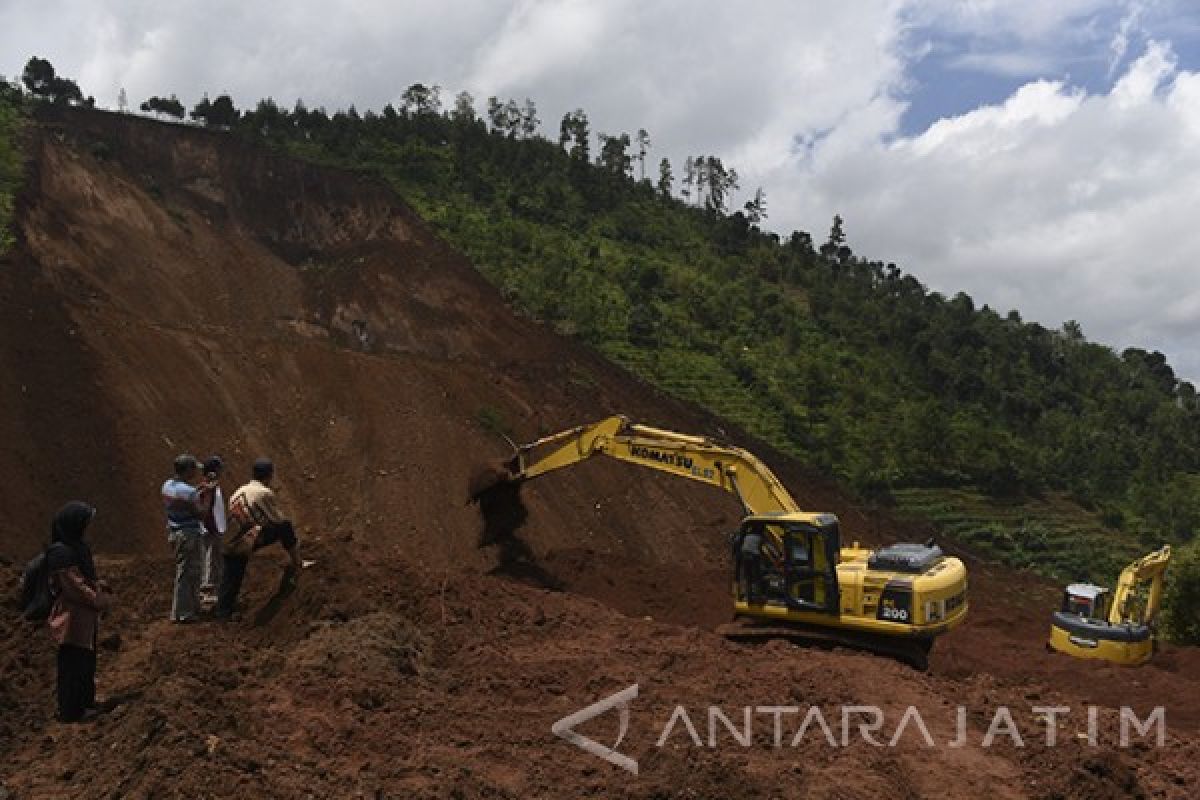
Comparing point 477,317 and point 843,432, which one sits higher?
point 477,317

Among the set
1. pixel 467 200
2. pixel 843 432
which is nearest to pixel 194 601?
pixel 843 432

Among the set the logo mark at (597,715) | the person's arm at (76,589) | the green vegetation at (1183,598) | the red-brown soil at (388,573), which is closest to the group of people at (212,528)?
the red-brown soil at (388,573)

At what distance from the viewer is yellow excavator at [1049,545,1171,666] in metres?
11.9

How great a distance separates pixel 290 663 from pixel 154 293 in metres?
23.3

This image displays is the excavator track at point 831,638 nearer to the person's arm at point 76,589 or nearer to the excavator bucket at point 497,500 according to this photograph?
the excavator bucket at point 497,500

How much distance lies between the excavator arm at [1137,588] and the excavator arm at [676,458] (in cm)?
459

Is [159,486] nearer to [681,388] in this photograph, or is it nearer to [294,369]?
[294,369]

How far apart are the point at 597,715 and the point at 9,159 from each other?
89.0 ft

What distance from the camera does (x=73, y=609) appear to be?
6102 mm

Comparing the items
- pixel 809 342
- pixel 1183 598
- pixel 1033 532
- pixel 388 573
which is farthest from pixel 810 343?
pixel 388 573

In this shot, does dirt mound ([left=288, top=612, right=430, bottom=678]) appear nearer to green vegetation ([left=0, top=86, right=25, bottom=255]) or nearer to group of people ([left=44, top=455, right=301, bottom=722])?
group of people ([left=44, top=455, right=301, bottom=722])

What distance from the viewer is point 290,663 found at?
7.13 m

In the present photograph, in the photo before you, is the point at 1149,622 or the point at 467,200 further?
the point at 467,200

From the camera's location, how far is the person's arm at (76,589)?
6047 millimetres
